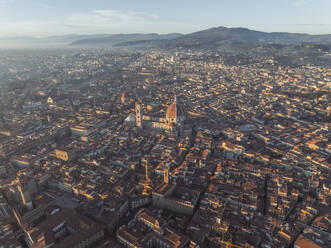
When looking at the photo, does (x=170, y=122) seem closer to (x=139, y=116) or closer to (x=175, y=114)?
(x=175, y=114)

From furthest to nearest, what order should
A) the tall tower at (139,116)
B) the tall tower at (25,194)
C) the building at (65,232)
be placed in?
the tall tower at (139,116), the tall tower at (25,194), the building at (65,232)

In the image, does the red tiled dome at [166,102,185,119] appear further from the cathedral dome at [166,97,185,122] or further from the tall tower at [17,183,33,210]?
the tall tower at [17,183,33,210]

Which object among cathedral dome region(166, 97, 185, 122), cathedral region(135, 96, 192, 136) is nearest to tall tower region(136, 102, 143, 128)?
cathedral region(135, 96, 192, 136)

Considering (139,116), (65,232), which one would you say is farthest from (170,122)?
(65,232)

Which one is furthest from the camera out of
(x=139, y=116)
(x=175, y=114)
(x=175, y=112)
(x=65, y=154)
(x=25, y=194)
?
(x=175, y=112)

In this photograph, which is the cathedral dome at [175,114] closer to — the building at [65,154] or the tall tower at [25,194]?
the building at [65,154]

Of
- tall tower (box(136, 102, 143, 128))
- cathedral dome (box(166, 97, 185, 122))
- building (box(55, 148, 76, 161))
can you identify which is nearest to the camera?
building (box(55, 148, 76, 161))

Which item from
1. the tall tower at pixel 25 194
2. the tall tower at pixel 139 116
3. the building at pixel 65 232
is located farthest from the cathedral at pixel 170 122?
the building at pixel 65 232

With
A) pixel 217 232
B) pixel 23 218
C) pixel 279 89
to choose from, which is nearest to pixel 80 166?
pixel 23 218

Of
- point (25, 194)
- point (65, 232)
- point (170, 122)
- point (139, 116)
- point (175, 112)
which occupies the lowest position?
point (65, 232)

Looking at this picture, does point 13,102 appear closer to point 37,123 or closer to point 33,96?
point 33,96
